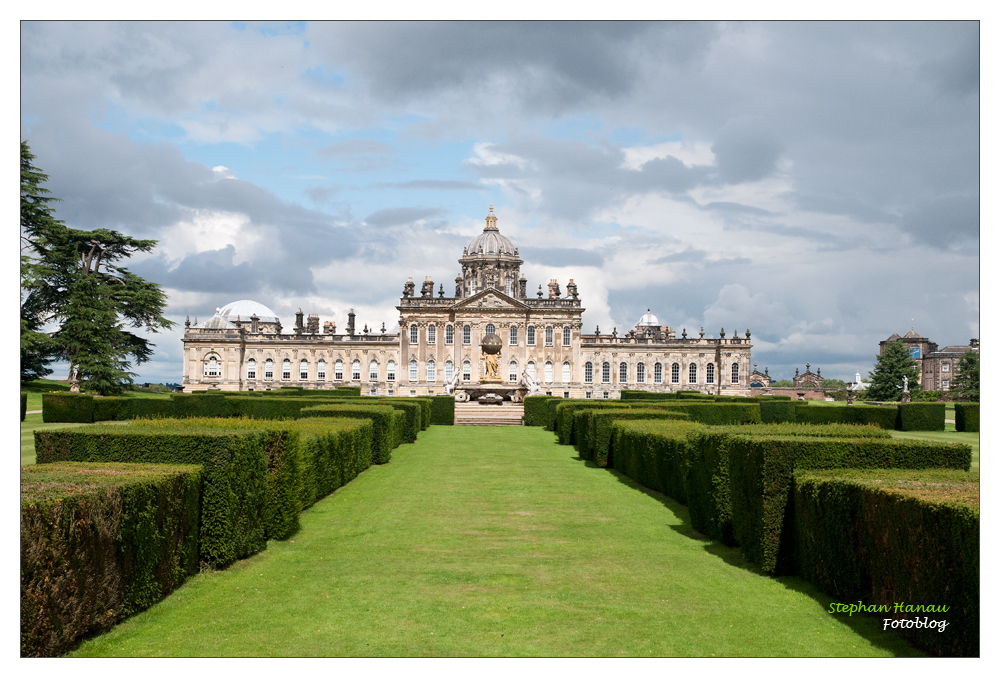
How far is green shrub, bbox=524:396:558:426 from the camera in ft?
118

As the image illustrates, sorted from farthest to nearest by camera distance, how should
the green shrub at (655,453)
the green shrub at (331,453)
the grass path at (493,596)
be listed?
the green shrub at (655,453) → the green shrub at (331,453) → the grass path at (493,596)

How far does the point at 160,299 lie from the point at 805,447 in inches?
1702

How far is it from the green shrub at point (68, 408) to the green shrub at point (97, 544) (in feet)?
95.7

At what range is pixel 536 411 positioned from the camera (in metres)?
36.1

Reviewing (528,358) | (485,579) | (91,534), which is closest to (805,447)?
(485,579)

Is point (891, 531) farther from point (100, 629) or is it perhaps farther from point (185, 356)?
point (185, 356)

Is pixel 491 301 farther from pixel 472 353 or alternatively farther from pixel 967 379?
pixel 967 379

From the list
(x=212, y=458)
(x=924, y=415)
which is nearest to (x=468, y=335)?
(x=924, y=415)

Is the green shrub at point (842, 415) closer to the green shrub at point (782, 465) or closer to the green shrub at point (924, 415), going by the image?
the green shrub at point (924, 415)

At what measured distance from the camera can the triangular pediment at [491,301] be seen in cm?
7244

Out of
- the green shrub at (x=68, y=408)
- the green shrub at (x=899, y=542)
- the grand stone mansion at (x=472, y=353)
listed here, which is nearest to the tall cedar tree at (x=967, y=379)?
the grand stone mansion at (x=472, y=353)

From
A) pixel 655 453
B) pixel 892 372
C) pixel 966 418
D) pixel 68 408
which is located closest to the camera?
pixel 655 453

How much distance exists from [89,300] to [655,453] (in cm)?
3298

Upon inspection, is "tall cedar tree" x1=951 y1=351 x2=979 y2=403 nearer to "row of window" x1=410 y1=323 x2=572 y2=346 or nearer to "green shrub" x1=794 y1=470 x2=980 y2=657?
"row of window" x1=410 y1=323 x2=572 y2=346
